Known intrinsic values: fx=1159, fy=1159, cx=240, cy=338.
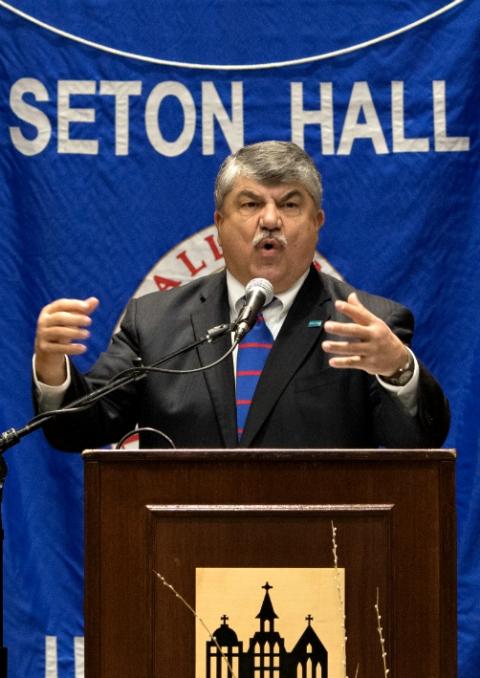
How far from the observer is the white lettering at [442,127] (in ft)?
10.9

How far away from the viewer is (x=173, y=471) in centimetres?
188

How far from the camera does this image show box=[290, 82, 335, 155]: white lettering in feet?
11.1

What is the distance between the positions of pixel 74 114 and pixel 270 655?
2.03 meters

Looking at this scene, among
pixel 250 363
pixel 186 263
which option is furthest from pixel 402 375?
pixel 186 263

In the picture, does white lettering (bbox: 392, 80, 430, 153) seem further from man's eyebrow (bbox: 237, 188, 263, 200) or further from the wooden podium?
the wooden podium

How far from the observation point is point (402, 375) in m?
2.23

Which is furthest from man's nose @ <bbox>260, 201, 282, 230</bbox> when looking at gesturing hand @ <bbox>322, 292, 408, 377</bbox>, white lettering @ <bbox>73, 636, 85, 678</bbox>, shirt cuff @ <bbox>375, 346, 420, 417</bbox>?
white lettering @ <bbox>73, 636, 85, 678</bbox>

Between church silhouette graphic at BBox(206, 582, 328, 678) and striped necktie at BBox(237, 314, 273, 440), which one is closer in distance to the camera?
church silhouette graphic at BBox(206, 582, 328, 678)

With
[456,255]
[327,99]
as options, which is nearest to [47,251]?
[327,99]

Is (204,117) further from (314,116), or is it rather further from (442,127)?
(442,127)

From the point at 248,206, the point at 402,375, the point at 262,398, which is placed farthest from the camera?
the point at 248,206

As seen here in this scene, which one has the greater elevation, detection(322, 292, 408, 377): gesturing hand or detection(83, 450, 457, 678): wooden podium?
detection(322, 292, 408, 377): gesturing hand

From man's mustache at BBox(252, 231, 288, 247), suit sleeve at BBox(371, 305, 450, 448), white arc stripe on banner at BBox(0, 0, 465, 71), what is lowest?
suit sleeve at BBox(371, 305, 450, 448)

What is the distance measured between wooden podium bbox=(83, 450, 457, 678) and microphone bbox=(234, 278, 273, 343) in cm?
22
